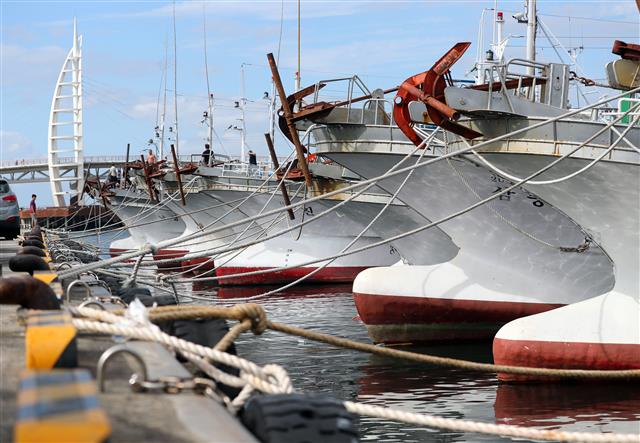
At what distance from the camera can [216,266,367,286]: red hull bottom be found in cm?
2736

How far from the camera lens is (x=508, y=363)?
1169 cm

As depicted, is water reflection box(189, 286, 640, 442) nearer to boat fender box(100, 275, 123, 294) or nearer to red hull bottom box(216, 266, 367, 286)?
boat fender box(100, 275, 123, 294)

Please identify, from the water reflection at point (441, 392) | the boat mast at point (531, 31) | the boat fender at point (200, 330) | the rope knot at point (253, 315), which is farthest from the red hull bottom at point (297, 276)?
the rope knot at point (253, 315)

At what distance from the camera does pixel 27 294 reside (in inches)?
209

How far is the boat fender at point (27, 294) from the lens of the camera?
523 cm

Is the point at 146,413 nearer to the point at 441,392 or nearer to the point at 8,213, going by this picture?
the point at 441,392

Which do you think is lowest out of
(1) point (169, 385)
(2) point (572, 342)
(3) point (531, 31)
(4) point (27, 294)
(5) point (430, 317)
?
(5) point (430, 317)

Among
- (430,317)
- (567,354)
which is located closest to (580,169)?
(567,354)

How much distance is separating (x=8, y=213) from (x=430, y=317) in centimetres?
1370

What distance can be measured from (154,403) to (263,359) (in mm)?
10531

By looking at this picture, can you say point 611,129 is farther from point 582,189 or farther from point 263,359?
point 263,359

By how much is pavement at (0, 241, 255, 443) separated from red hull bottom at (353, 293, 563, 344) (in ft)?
38.7

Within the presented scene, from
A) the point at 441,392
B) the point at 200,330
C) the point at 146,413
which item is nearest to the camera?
the point at 146,413

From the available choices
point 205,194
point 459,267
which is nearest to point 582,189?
point 459,267
